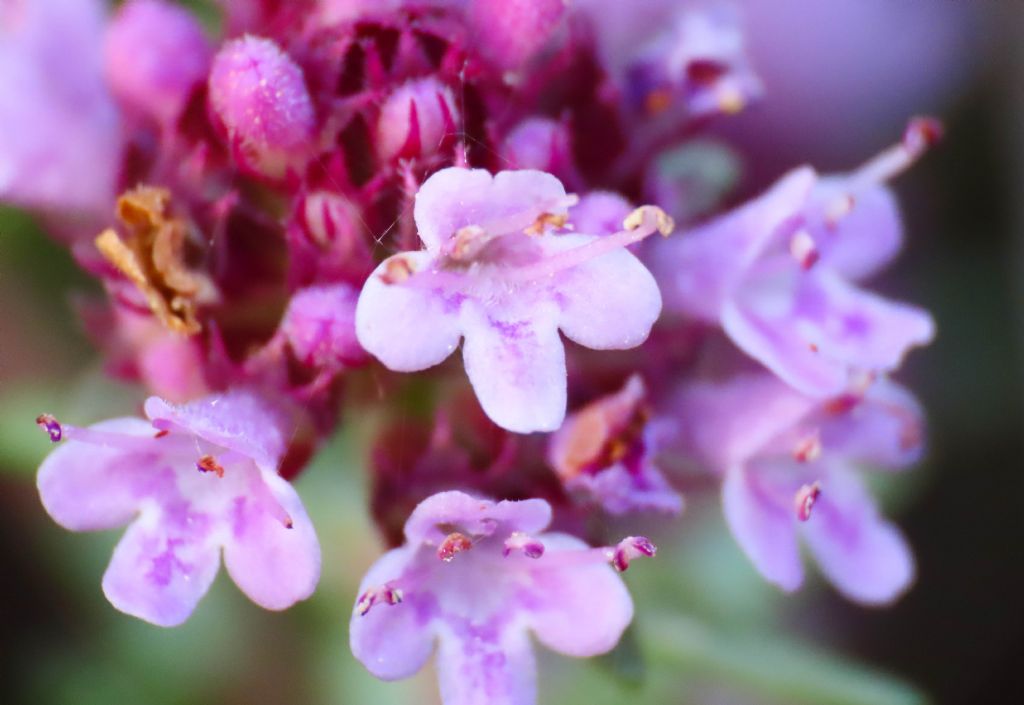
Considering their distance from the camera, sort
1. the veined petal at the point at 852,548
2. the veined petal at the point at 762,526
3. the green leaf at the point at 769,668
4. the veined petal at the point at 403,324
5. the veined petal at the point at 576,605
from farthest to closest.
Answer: the green leaf at the point at 769,668
the veined petal at the point at 852,548
the veined petal at the point at 762,526
the veined petal at the point at 576,605
the veined petal at the point at 403,324

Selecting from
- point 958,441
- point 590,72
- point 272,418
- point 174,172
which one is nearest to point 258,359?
point 272,418

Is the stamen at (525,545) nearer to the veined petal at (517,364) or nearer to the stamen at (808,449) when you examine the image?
the veined petal at (517,364)

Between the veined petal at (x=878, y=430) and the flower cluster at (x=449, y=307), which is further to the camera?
the veined petal at (x=878, y=430)

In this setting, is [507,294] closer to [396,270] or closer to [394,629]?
[396,270]

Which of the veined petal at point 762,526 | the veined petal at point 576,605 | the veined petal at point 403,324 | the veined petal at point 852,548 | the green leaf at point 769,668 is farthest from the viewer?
the green leaf at point 769,668

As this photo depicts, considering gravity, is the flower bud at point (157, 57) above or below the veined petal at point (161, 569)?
above

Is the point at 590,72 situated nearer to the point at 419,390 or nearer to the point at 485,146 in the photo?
the point at 485,146

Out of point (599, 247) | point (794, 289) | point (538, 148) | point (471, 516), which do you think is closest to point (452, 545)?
point (471, 516)

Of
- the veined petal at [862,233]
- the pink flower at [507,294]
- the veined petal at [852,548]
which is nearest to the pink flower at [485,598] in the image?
the pink flower at [507,294]
